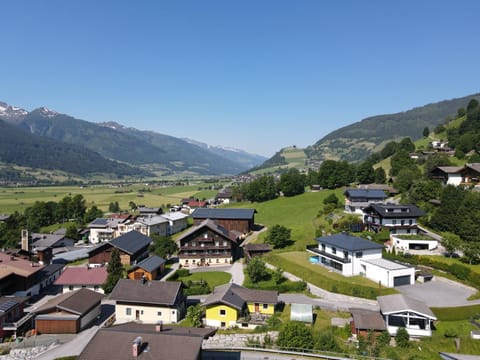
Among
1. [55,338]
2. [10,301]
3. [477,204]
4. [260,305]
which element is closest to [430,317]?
[260,305]

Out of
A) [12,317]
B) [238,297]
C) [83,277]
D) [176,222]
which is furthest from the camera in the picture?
[176,222]

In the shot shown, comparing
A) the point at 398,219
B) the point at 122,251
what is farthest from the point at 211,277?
the point at 398,219

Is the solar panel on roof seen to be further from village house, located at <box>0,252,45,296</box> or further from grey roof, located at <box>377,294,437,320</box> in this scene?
grey roof, located at <box>377,294,437,320</box>

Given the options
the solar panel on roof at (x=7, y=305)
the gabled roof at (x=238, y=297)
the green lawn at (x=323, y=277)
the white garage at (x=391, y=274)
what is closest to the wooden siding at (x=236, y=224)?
the green lawn at (x=323, y=277)

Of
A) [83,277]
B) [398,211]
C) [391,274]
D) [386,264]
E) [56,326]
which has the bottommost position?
[56,326]

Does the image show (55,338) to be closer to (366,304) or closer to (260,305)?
(260,305)

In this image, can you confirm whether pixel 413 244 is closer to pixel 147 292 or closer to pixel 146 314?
pixel 147 292
